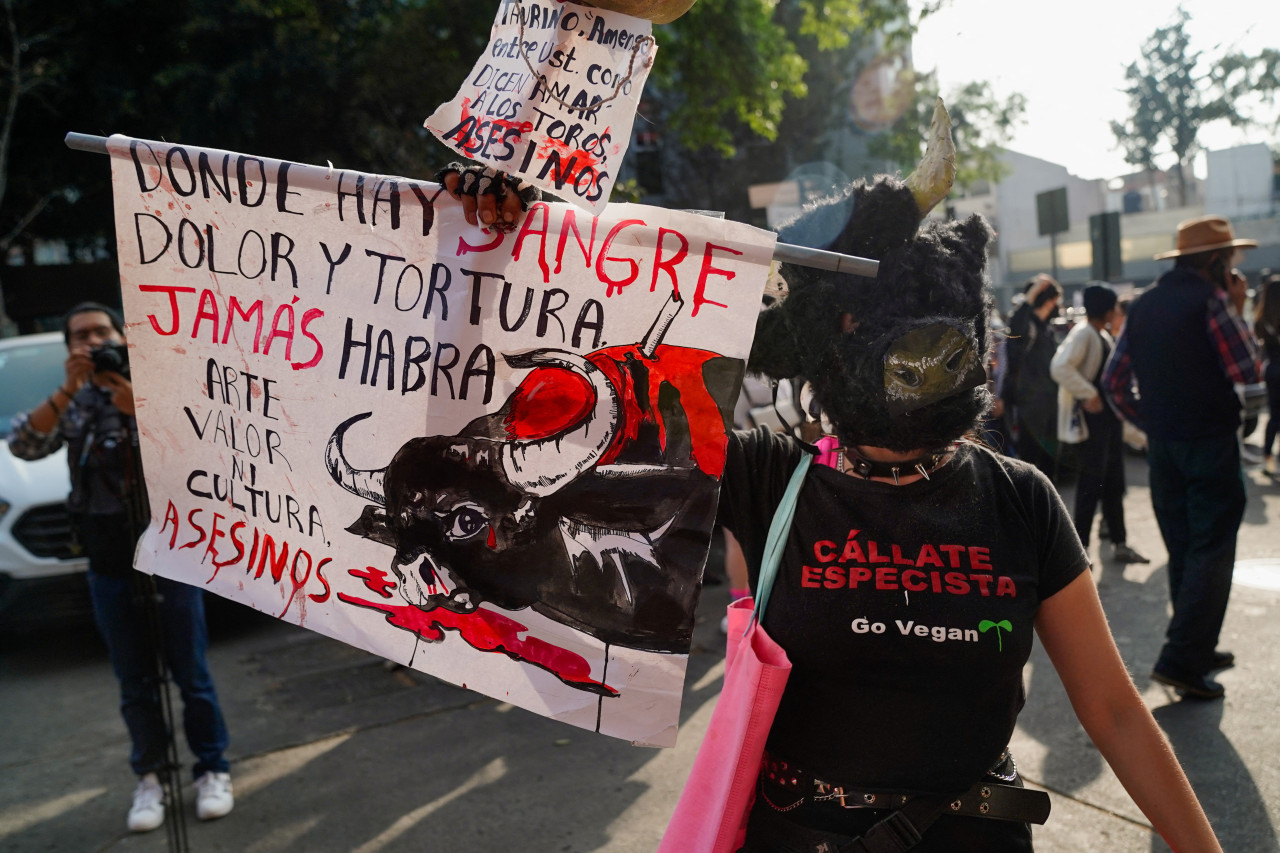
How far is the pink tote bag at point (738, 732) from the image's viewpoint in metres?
1.60

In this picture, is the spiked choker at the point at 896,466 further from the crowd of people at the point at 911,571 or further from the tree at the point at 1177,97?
the tree at the point at 1177,97

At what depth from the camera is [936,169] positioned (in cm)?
174

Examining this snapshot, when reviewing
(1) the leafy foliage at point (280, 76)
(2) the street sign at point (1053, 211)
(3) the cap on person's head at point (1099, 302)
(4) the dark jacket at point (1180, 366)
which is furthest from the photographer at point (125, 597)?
(2) the street sign at point (1053, 211)

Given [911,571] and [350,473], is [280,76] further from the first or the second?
[911,571]

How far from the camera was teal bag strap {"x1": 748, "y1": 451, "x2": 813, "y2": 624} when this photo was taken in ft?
5.50

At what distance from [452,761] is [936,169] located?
3457 millimetres

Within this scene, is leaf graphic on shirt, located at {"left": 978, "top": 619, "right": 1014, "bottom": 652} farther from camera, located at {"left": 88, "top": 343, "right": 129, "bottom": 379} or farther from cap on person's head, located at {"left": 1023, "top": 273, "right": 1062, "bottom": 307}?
cap on person's head, located at {"left": 1023, "top": 273, "right": 1062, "bottom": 307}

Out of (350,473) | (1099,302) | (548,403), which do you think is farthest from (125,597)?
(1099,302)

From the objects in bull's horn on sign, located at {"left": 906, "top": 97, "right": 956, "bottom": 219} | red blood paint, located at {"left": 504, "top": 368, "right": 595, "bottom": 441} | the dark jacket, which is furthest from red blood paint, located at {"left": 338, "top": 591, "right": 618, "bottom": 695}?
the dark jacket

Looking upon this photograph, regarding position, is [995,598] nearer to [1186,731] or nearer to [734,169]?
[1186,731]

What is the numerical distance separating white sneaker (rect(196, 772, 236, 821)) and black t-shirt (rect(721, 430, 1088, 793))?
300 cm

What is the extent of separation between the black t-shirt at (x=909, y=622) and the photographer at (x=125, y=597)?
2.96m

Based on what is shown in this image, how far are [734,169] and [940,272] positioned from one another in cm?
2362

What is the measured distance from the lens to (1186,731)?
160 inches
